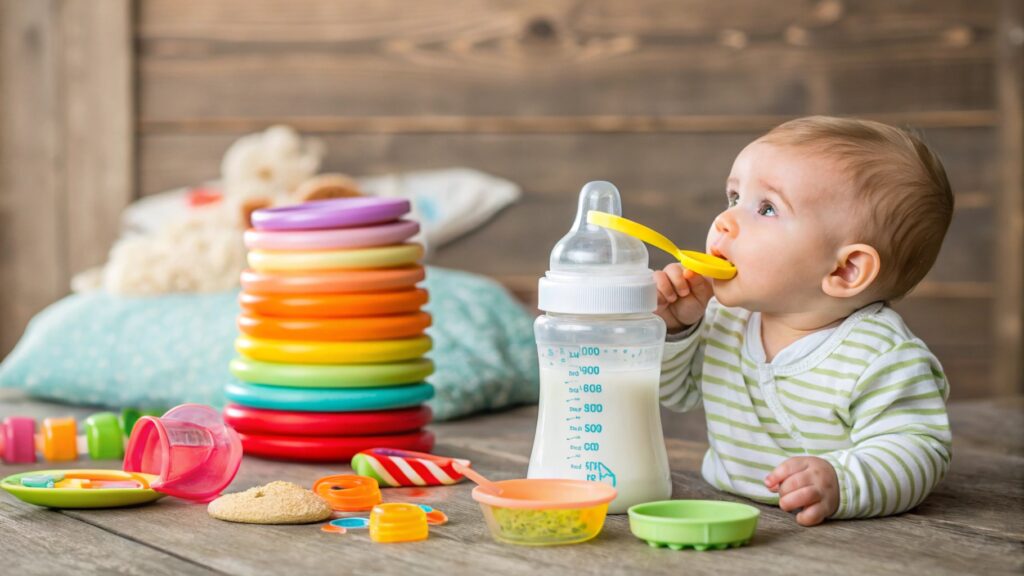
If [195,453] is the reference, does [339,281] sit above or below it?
above

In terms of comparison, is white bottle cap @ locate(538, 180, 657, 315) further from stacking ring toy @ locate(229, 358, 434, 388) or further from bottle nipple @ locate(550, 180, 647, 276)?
stacking ring toy @ locate(229, 358, 434, 388)

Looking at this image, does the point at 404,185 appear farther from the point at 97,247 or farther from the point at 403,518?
the point at 403,518

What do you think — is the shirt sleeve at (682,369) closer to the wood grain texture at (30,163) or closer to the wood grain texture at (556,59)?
the wood grain texture at (556,59)

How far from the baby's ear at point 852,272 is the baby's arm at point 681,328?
4.7 inches

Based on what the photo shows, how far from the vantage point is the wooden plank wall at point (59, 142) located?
2.57 meters

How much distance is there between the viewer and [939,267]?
236 cm

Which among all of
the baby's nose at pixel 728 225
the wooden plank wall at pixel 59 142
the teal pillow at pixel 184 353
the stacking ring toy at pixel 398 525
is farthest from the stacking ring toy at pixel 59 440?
the wooden plank wall at pixel 59 142

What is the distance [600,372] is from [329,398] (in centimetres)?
37

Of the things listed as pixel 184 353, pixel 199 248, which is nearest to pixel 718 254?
pixel 184 353

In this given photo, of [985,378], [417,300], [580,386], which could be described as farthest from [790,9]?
[580,386]

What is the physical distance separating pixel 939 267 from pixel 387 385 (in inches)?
57.6

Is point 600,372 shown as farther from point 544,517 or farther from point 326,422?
point 326,422

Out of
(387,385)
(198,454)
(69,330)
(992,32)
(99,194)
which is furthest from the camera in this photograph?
(99,194)

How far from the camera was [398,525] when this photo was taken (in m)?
0.93
